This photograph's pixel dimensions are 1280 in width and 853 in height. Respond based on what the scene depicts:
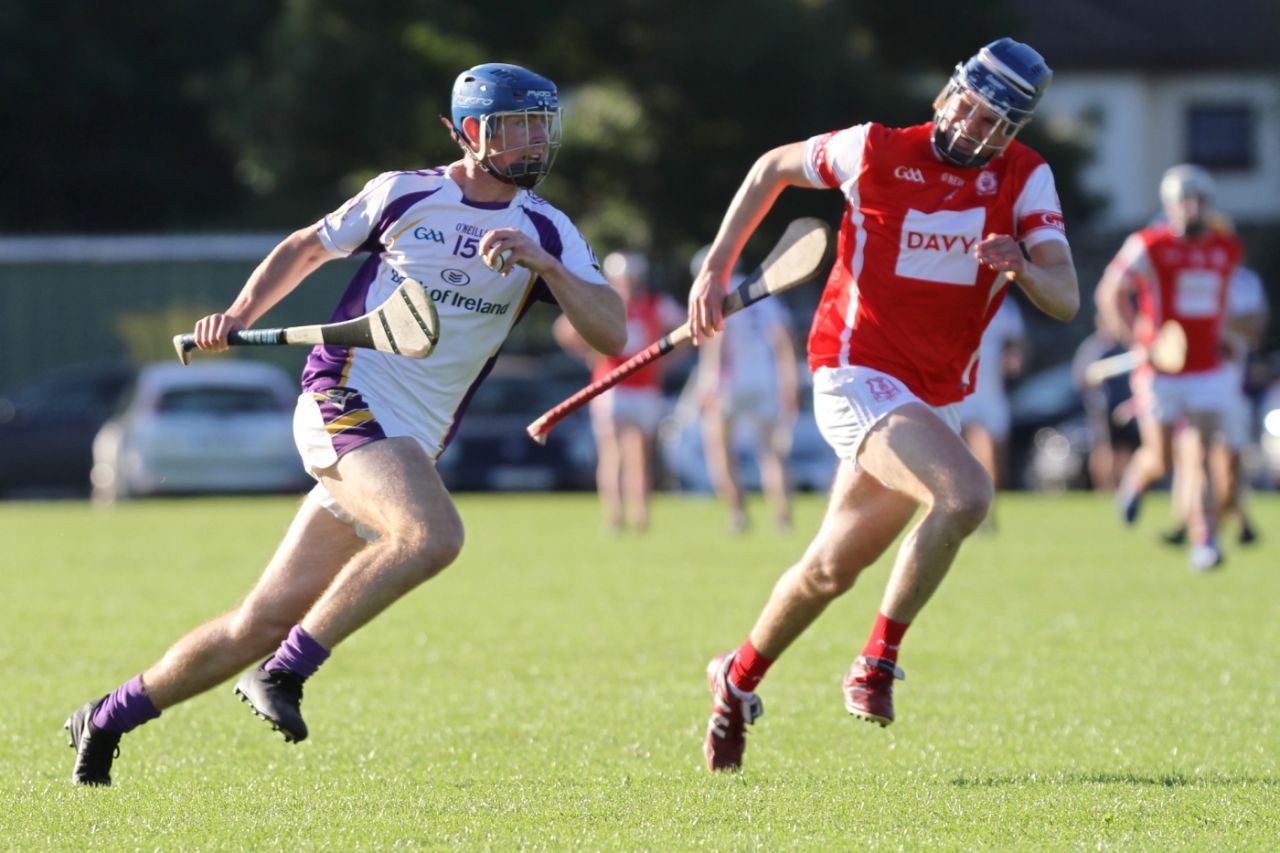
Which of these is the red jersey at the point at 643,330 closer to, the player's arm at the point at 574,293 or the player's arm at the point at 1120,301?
the player's arm at the point at 1120,301

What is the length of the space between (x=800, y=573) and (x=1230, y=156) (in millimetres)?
48109

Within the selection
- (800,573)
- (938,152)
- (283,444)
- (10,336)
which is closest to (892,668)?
(800,573)

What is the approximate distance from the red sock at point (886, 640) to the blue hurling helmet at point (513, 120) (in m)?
1.67

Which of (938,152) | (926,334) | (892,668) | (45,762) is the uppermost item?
(938,152)

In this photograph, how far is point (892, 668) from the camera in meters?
6.57

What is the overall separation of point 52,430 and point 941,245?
22.4 meters

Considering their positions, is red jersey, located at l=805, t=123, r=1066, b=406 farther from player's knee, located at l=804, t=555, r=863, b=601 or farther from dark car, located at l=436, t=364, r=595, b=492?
dark car, located at l=436, t=364, r=595, b=492

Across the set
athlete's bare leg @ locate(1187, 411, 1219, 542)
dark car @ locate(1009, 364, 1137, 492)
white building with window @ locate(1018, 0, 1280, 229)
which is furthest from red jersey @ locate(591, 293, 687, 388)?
white building with window @ locate(1018, 0, 1280, 229)

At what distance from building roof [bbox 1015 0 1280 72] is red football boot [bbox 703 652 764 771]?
44637 mm

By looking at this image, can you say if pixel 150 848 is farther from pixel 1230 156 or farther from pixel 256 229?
pixel 1230 156

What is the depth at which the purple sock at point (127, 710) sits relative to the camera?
6.32m

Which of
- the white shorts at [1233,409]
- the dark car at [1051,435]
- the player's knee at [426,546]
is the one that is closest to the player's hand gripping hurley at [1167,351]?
the white shorts at [1233,409]

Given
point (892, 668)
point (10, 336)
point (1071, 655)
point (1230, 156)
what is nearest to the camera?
point (892, 668)

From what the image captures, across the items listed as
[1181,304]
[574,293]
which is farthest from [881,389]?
[1181,304]
